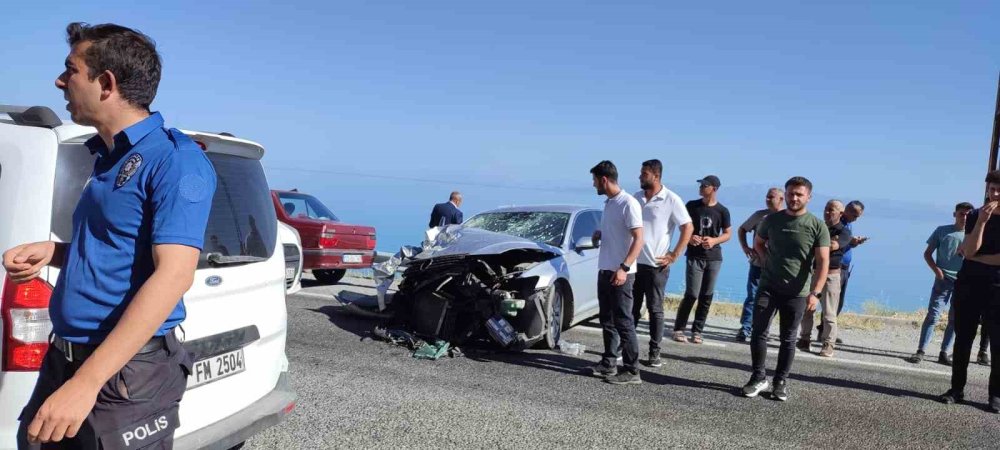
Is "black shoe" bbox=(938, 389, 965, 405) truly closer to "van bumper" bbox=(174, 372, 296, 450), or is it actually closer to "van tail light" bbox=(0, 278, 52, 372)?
"van bumper" bbox=(174, 372, 296, 450)

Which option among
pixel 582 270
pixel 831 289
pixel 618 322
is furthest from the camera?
pixel 831 289

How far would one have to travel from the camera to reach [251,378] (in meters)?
3.05

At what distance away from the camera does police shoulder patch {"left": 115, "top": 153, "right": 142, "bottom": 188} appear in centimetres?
169

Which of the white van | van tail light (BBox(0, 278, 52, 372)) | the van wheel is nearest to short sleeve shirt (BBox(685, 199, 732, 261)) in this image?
the white van

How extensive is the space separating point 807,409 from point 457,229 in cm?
418

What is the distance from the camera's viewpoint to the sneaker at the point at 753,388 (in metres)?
5.48

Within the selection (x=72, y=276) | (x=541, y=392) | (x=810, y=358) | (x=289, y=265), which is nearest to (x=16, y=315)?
(x=72, y=276)

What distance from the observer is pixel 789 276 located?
5434mm

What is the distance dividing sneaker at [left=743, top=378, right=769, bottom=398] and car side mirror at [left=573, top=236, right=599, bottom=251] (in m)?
2.36

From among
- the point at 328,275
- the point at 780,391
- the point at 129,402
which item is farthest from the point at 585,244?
the point at 328,275

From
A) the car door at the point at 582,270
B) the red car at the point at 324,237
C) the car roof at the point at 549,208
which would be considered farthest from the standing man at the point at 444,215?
the car door at the point at 582,270

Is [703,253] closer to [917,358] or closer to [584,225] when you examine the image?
[584,225]

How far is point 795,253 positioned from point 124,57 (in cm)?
504

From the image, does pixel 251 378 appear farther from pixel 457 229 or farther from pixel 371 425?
pixel 457 229
